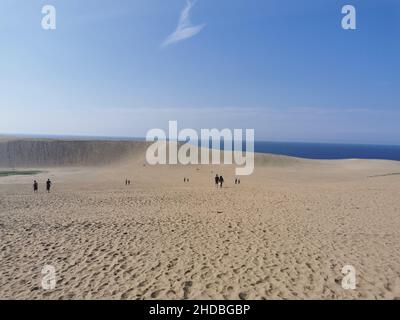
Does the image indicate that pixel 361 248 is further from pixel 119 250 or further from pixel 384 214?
pixel 119 250

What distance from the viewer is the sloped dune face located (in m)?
62.4

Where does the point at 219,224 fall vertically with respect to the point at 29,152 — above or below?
below

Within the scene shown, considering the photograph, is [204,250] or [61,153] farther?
[61,153]

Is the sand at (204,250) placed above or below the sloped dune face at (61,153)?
below

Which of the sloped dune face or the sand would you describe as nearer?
the sand

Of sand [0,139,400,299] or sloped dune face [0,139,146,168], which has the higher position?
sloped dune face [0,139,146,168]

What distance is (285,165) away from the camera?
54.1m

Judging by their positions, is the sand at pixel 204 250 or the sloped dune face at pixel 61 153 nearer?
the sand at pixel 204 250

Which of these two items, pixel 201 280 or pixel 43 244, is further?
pixel 43 244

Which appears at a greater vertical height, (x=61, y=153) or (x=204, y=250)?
(x=61, y=153)

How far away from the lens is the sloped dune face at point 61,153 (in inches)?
2456

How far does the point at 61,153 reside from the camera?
65375mm
